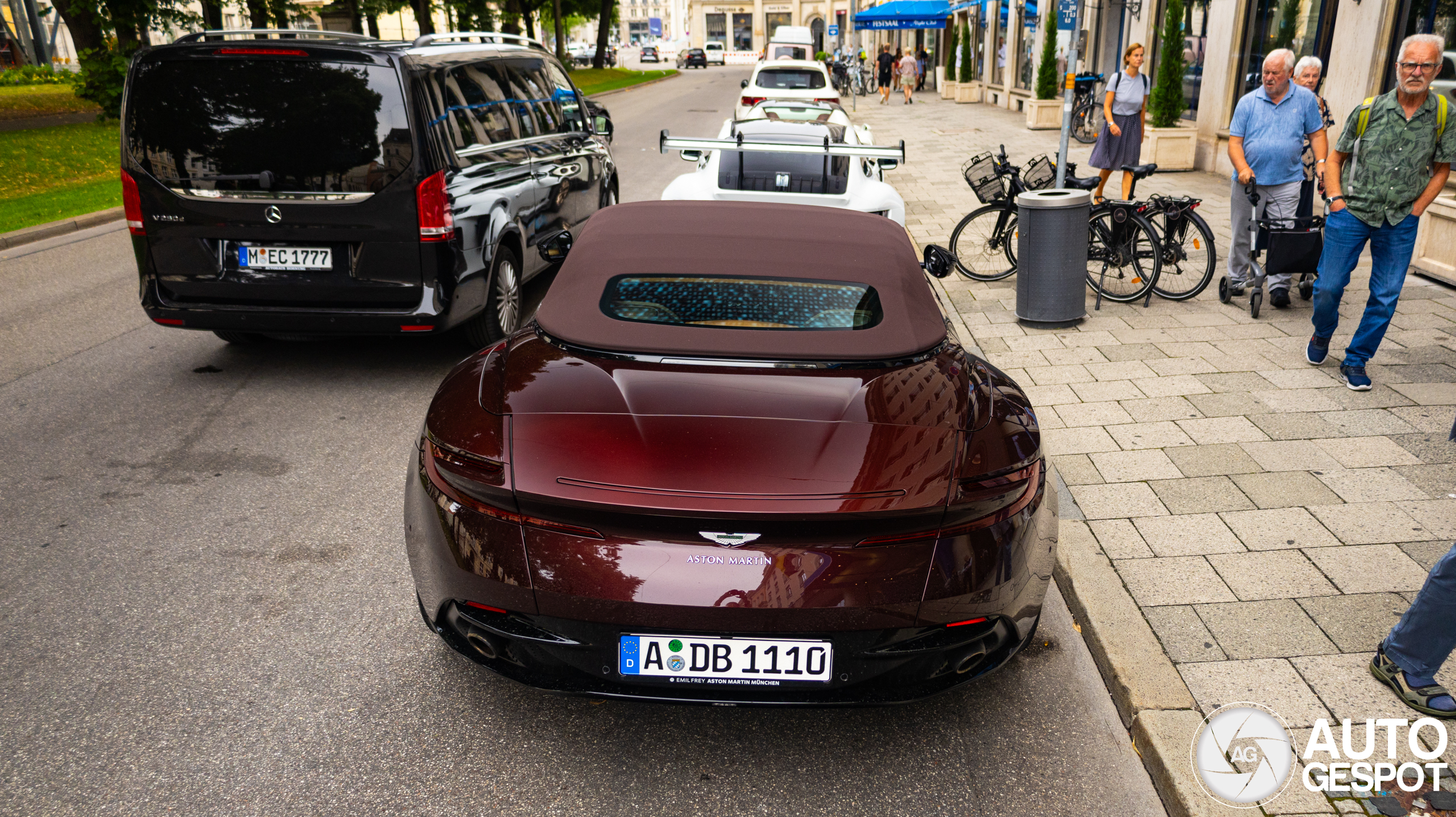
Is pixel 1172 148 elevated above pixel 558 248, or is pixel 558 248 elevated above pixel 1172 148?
pixel 558 248

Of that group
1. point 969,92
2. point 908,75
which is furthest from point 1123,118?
point 908,75

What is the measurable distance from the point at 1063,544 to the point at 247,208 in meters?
4.63

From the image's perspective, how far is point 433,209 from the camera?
19.0ft

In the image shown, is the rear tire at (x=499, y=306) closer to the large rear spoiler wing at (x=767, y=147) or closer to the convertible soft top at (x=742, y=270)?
the large rear spoiler wing at (x=767, y=147)

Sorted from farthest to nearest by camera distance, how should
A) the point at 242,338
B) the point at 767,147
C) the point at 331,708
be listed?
1. the point at 767,147
2. the point at 242,338
3. the point at 331,708

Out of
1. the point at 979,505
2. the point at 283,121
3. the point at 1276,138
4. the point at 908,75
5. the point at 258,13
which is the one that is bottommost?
the point at 908,75

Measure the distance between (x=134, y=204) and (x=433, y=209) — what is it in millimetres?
1758

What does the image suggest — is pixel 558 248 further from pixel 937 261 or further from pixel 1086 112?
pixel 1086 112

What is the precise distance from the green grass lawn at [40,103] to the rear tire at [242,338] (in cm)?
2172

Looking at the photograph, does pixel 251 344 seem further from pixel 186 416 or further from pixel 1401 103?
pixel 1401 103

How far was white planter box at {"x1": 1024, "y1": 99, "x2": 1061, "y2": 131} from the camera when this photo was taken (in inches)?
931

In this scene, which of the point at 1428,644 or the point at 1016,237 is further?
the point at 1016,237

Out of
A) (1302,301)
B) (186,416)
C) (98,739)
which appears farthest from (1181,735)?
(1302,301)

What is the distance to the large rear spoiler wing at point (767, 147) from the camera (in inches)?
298
